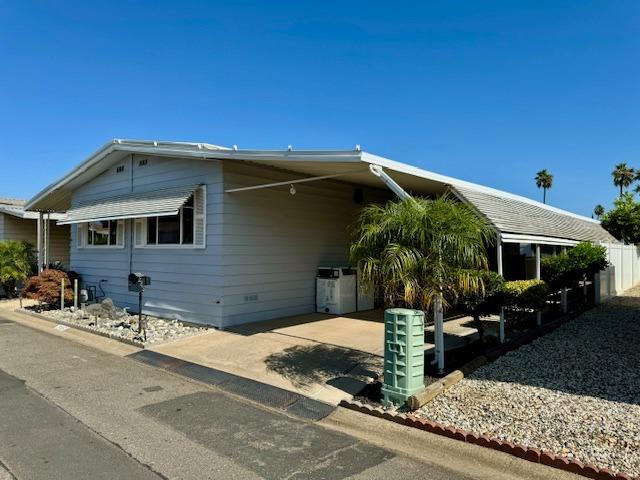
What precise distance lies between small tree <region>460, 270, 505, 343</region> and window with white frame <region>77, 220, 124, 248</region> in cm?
901

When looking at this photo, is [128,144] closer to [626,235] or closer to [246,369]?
[246,369]

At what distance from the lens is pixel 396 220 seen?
18.9 ft

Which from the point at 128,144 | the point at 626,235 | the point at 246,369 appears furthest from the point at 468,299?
the point at 626,235

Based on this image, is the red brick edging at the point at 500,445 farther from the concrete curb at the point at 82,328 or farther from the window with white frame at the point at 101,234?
the window with white frame at the point at 101,234

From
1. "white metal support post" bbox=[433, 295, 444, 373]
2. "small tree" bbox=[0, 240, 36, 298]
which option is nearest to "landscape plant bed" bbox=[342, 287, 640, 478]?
"white metal support post" bbox=[433, 295, 444, 373]

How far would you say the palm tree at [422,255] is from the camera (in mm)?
5496

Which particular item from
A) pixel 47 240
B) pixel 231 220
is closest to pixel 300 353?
pixel 231 220

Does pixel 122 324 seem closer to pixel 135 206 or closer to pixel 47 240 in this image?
pixel 135 206

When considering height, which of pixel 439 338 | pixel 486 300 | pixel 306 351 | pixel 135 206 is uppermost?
pixel 135 206

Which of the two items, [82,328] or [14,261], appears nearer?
[82,328]

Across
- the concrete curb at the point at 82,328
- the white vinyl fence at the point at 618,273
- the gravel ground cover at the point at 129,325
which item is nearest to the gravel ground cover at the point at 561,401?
the gravel ground cover at the point at 129,325

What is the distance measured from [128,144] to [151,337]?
16.3ft

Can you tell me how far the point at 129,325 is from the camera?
9703 mm

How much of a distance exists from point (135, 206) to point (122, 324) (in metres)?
2.77
